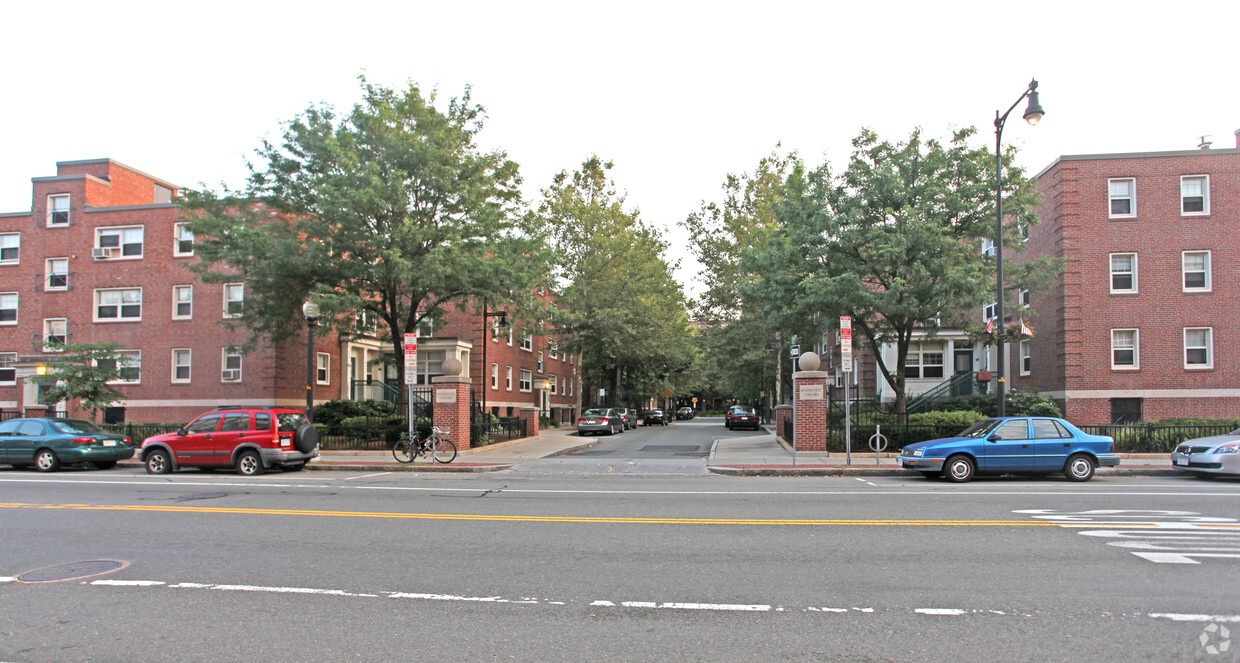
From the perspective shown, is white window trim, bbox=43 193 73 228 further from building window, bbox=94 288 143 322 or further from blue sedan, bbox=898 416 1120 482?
blue sedan, bbox=898 416 1120 482

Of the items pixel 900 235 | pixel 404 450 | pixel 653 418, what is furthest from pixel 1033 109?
pixel 653 418

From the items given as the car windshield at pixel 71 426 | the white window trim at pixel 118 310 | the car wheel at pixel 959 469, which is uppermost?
the white window trim at pixel 118 310

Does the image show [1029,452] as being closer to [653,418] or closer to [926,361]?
[926,361]

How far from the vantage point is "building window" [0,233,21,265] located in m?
34.7

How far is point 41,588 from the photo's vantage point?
6477mm

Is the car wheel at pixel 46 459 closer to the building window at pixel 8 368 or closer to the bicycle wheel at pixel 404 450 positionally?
the bicycle wheel at pixel 404 450

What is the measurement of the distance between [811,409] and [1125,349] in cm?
1369

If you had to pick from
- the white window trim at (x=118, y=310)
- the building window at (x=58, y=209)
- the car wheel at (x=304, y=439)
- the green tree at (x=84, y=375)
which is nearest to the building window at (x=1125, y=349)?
the car wheel at (x=304, y=439)

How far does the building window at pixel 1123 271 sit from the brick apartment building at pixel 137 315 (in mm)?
22417

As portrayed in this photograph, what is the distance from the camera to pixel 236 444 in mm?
17375

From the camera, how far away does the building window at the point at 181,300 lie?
109 ft

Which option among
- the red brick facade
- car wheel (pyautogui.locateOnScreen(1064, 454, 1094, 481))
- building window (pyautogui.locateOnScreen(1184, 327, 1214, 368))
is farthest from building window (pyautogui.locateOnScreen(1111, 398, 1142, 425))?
car wheel (pyautogui.locateOnScreen(1064, 454, 1094, 481))

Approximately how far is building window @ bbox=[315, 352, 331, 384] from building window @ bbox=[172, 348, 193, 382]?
17.1ft

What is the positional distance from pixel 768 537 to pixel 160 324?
3281cm
